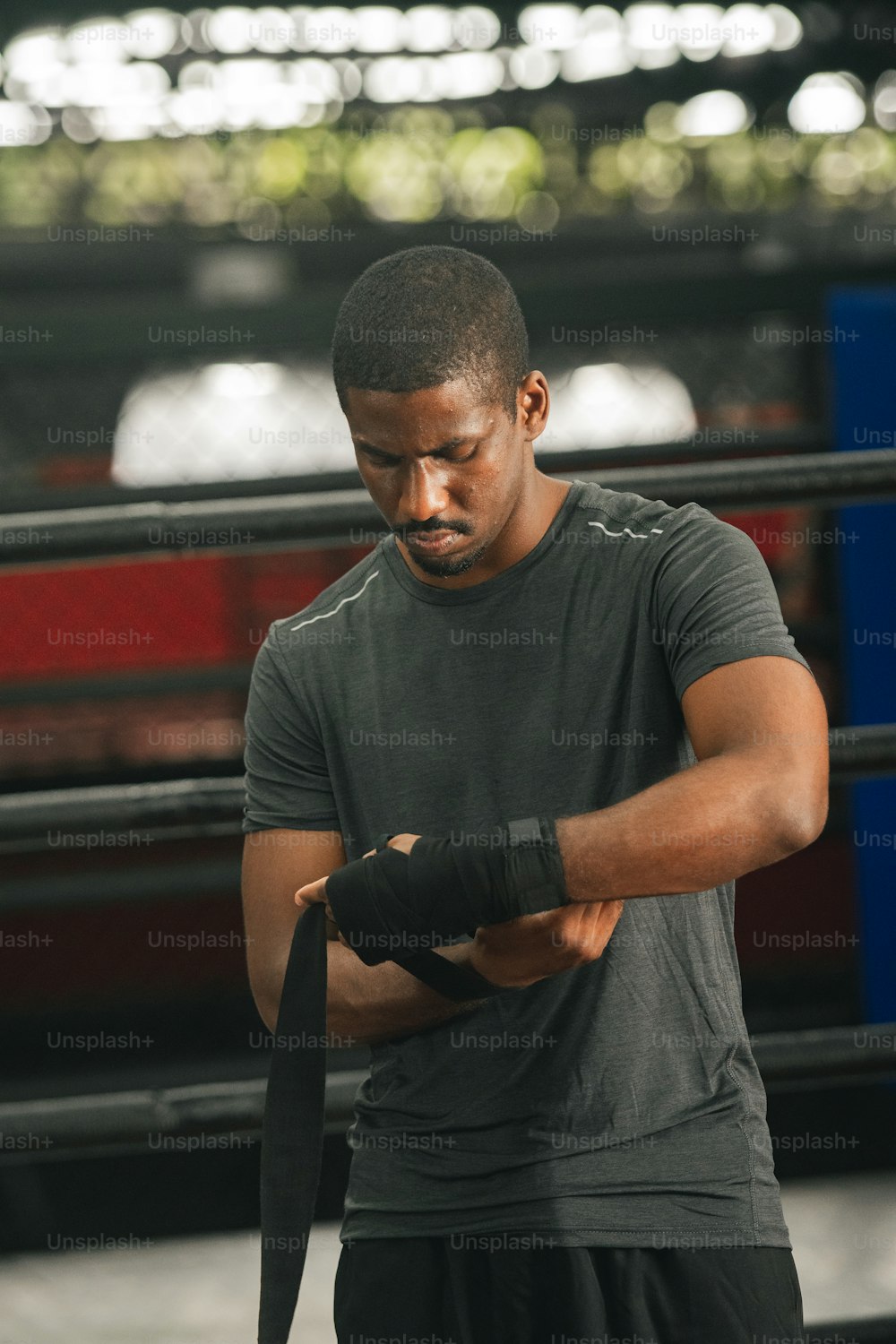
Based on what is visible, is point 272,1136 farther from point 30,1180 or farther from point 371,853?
point 30,1180

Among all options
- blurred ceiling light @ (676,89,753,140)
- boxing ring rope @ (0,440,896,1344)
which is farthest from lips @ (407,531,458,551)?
blurred ceiling light @ (676,89,753,140)

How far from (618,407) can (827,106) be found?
1.03 m

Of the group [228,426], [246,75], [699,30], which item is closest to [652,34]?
[699,30]

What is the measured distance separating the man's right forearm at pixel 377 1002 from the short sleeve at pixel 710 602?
0.32m

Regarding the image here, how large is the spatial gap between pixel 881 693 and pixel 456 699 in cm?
268

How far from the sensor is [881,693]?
11.8 feet

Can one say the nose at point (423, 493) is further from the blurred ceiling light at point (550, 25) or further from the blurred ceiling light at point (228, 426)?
the blurred ceiling light at point (550, 25)

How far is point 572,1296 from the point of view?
1070mm

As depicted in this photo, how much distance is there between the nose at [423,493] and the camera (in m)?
1.12

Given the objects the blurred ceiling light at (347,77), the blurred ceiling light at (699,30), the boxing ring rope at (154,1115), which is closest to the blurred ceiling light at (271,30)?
the blurred ceiling light at (347,77)

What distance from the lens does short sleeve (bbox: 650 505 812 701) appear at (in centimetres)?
106

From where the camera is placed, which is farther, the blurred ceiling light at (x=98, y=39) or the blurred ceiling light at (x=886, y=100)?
the blurred ceiling light at (x=886, y=100)

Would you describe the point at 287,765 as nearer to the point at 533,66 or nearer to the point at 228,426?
the point at 228,426

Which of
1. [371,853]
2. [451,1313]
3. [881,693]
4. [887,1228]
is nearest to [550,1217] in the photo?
[451,1313]
